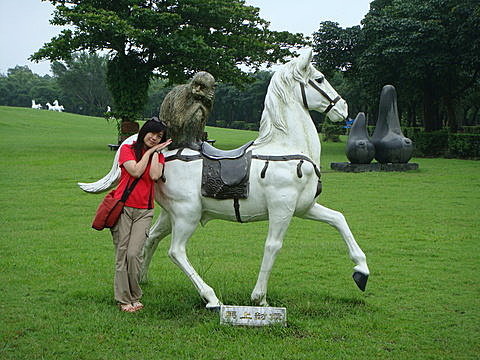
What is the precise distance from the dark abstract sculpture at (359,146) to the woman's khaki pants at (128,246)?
1423cm

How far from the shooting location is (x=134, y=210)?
5293 millimetres

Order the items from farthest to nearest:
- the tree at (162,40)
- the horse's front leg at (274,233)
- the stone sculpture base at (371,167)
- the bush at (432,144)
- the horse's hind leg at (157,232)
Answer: the bush at (432,144) < the tree at (162,40) < the stone sculpture base at (371,167) < the horse's hind leg at (157,232) < the horse's front leg at (274,233)

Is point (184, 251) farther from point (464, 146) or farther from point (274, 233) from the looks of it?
point (464, 146)

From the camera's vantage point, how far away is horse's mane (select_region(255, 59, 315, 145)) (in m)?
5.24

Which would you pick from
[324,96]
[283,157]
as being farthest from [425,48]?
[283,157]

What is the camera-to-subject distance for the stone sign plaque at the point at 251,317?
16.0 feet

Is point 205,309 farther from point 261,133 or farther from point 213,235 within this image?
point 213,235

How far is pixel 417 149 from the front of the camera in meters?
27.7

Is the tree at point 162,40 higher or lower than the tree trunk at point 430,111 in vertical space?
higher

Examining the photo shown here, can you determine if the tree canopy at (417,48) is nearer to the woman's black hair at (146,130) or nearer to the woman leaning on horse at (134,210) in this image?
the woman's black hair at (146,130)

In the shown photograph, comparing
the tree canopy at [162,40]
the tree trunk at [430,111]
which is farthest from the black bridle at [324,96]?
the tree trunk at [430,111]

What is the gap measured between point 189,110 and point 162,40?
17977mm

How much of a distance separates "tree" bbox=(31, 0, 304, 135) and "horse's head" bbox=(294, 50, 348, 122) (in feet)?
58.1

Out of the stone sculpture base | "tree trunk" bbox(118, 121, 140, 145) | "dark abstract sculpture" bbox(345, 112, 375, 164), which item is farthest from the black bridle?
"tree trunk" bbox(118, 121, 140, 145)
